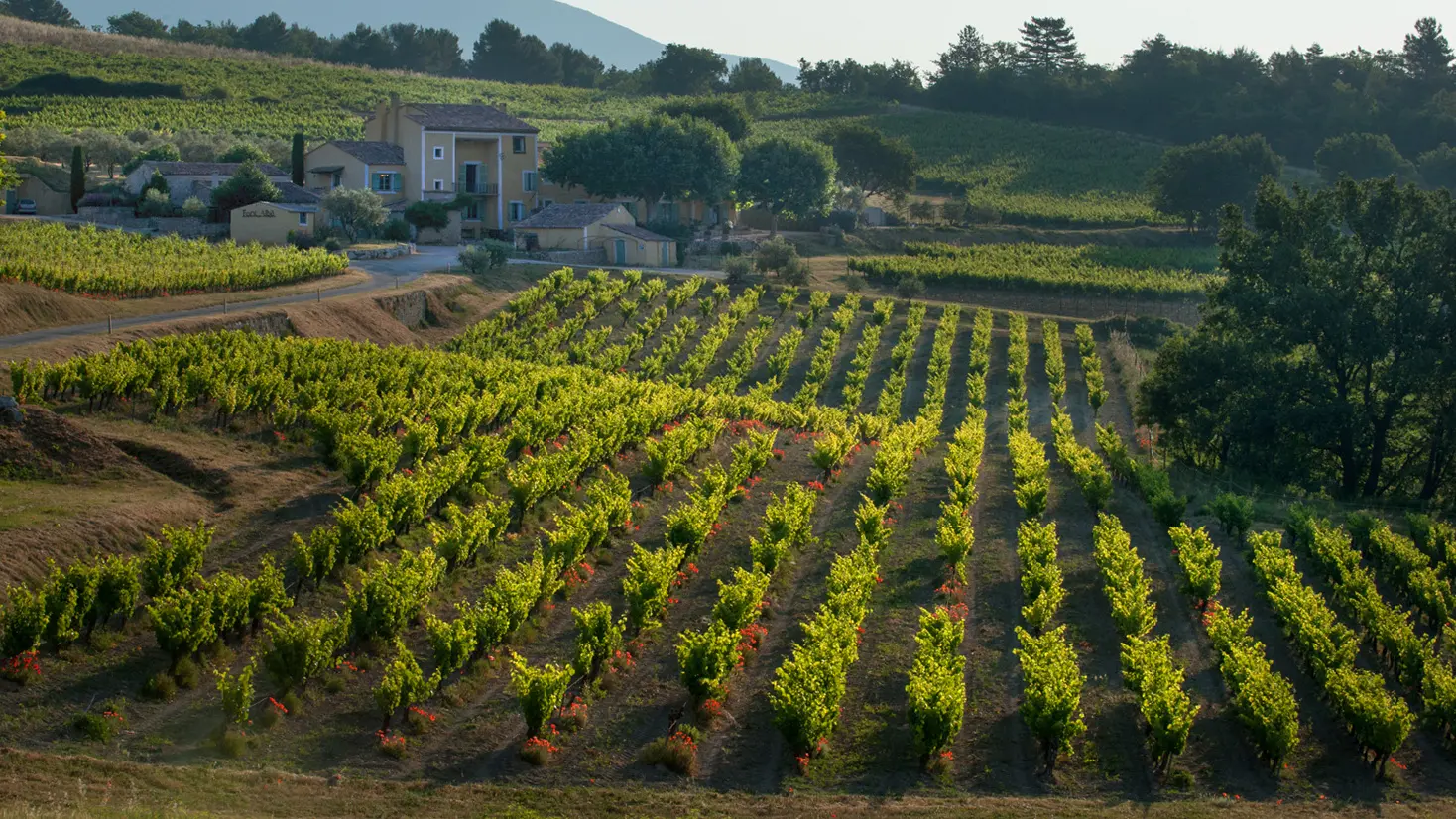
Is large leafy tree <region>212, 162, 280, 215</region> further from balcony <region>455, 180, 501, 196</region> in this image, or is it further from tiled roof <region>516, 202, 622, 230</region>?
balcony <region>455, 180, 501, 196</region>

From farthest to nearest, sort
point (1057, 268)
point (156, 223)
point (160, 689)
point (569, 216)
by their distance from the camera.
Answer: point (1057, 268)
point (569, 216)
point (156, 223)
point (160, 689)

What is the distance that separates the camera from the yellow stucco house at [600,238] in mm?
75188

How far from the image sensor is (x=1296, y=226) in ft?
150

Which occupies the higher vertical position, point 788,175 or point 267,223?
point 788,175

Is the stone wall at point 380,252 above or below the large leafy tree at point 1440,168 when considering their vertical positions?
below

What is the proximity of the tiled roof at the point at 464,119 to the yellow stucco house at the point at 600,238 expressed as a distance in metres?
9.35

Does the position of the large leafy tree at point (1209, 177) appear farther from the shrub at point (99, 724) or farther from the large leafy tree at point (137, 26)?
the large leafy tree at point (137, 26)

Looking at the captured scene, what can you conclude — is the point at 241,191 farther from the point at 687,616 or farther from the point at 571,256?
the point at 687,616

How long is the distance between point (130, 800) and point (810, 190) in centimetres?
7708

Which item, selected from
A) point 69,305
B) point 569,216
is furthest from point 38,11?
point 69,305

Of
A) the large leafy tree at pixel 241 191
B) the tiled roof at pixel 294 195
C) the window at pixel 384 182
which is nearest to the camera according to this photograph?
the large leafy tree at pixel 241 191

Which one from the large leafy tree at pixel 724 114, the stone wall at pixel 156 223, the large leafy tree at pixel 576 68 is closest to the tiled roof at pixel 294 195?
the stone wall at pixel 156 223

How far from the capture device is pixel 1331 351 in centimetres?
4444

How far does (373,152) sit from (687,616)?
6305cm
